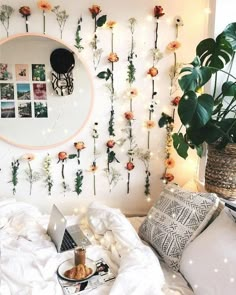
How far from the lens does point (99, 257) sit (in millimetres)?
1442

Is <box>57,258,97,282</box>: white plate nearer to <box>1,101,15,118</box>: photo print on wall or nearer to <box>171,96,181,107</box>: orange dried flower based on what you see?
<box>1,101,15,118</box>: photo print on wall

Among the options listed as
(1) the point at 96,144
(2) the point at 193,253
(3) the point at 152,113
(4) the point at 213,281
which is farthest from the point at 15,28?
(4) the point at 213,281

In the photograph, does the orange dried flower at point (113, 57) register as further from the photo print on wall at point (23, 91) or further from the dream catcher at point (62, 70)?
the photo print on wall at point (23, 91)

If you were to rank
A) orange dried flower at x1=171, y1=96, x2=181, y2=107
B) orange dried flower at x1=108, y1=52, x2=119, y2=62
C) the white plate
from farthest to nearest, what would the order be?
orange dried flower at x1=171, y1=96, x2=181, y2=107, orange dried flower at x1=108, y1=52, x2=119, y2=62, the white plate

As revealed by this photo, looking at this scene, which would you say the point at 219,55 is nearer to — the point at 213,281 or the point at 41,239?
the point at 213,281

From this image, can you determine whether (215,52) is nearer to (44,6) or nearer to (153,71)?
(153,71)

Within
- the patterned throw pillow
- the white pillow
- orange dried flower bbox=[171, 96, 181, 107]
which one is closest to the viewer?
the white pillow

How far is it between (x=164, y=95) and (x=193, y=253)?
1.03 metres

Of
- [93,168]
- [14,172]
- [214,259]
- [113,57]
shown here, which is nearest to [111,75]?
[113,57]

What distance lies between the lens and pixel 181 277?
1343 millimetres

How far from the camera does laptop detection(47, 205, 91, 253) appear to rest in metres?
1.47

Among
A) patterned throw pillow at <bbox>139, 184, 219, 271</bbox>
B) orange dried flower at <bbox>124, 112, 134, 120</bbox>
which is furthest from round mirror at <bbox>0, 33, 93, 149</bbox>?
patterned throw pillow at <bbox>139, 184, 219, 271</bbox>

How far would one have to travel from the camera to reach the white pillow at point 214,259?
110 centimetres

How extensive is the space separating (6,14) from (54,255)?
1347mm
